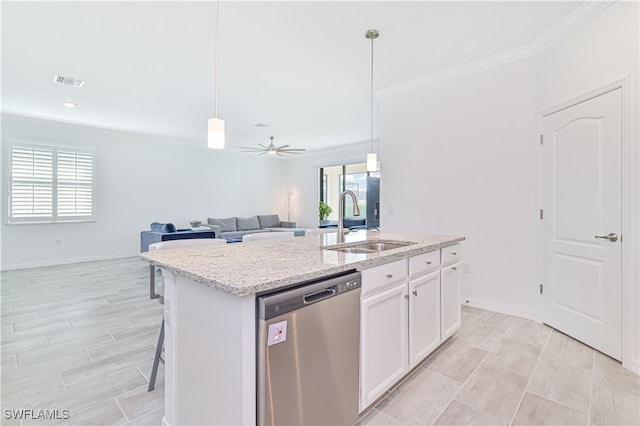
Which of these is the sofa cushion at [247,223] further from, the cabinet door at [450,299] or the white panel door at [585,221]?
the white panel door at [585,221]

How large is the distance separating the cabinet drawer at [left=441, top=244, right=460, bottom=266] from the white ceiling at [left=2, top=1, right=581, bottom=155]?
1.95 metres

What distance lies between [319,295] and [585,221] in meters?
2.58

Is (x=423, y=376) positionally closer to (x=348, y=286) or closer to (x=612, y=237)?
(x=348, y=286)

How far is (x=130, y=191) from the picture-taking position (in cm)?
672

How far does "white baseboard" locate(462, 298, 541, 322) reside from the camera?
3088 millimetres

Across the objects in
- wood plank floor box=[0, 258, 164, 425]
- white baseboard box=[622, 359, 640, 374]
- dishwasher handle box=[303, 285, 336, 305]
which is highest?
dishwasher handle box=[303, 285, 336, 305]

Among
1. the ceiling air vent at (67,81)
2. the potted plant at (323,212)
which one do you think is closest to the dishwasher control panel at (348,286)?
the ceiling air vent at (67,81)

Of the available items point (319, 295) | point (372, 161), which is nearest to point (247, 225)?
point (372, 161)

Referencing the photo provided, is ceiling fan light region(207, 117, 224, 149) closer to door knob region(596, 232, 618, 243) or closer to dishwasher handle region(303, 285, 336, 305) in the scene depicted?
dishwasher handle region(303, 285, 336, 305)

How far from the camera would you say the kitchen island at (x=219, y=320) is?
1.12 m

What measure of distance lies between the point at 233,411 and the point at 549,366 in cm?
228

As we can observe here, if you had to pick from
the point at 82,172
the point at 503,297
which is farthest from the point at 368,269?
the point at 82,172

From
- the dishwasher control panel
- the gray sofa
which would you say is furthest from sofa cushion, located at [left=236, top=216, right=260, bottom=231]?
the dishwasher control panel

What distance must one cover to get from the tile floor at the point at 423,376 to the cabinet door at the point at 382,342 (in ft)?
0.54
